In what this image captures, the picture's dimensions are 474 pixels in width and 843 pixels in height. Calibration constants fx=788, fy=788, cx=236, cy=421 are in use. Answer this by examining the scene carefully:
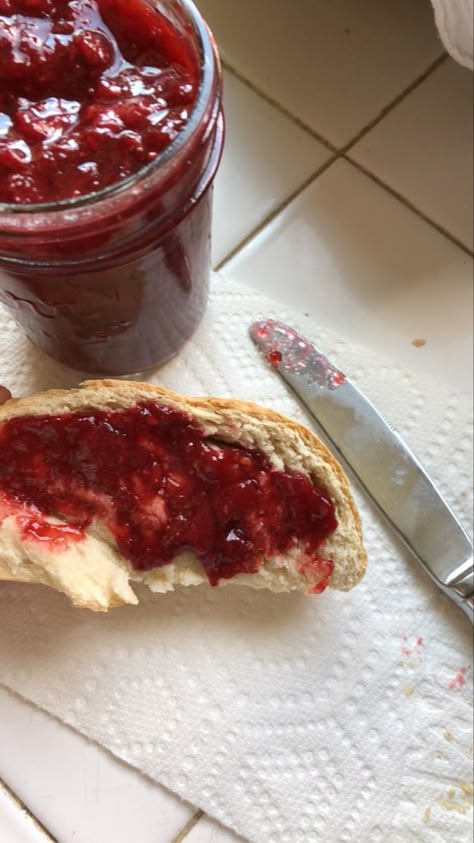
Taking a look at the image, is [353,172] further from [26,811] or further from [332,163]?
[26,811]

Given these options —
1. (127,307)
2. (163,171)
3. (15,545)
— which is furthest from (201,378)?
(163,171)

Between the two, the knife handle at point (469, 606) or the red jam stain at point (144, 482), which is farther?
the knife handle at point (469, 606)

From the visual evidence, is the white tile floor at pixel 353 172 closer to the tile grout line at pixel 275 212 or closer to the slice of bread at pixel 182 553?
the tile grout line at pixel 275 212

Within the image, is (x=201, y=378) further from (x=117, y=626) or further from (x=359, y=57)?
(x=359, y=57)

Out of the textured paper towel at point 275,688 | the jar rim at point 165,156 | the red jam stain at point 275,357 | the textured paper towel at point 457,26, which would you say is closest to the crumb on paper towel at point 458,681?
the textured paper towel at point 275,688

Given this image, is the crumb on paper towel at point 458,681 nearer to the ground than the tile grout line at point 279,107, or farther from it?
nearer to the ground

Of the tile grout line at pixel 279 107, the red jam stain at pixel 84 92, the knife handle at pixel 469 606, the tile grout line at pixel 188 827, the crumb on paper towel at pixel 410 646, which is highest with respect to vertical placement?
the red jam stain at pixel 84 92

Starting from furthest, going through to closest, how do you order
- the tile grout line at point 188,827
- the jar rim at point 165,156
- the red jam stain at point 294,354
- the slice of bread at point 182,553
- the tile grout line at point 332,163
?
the tile grout line at point 332,163, the red jam stain at point 294,354, the tile grout line at point 188,827, the slice of bread at point 182,553, the jar rim at point 165,156

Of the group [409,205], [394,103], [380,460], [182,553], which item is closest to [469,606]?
[380,460]
